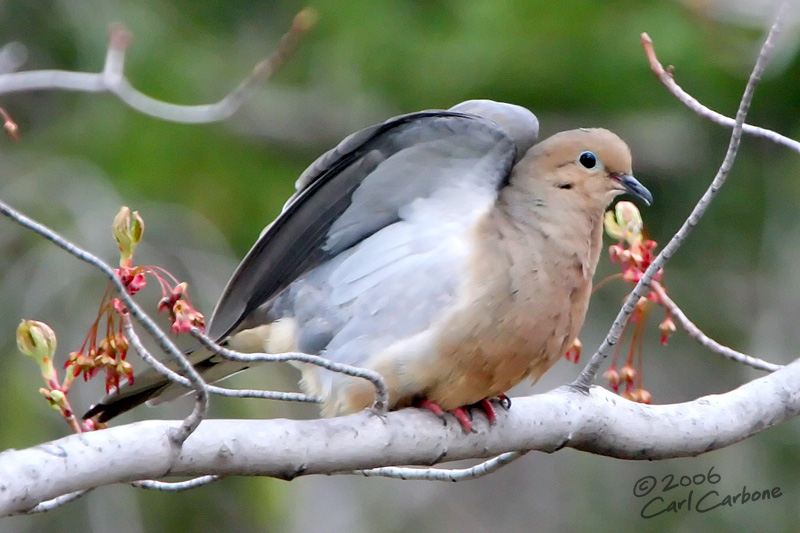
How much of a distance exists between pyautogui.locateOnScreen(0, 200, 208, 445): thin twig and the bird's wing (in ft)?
3.21

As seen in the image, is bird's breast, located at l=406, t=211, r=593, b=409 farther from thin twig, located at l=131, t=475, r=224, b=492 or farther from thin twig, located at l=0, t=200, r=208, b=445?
thin twig, located at l=0, t=200, r=208, b=445

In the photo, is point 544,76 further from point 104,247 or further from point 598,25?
point 104,247

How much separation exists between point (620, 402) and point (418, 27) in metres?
4.03

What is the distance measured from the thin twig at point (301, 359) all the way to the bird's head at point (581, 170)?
95 cm

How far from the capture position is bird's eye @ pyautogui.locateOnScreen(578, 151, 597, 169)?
10.8 ft

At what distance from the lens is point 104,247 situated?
15.6 ft

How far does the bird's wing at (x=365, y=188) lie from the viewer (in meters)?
2.93

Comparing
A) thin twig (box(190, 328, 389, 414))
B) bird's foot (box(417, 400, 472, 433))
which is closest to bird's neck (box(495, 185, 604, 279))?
bird's foot (box(417, 400, 472, 433))

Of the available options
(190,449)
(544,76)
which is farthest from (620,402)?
(544,76)

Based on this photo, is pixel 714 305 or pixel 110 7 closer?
pixel 110 7

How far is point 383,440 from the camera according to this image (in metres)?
2.56

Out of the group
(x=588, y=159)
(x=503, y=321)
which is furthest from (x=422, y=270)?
(x=588, y=159)

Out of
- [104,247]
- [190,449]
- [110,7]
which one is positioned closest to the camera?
[190,449]

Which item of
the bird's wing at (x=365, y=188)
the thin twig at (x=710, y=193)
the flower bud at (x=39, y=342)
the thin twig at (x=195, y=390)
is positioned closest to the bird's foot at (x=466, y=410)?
the thin twig at (x=710, y=193)
